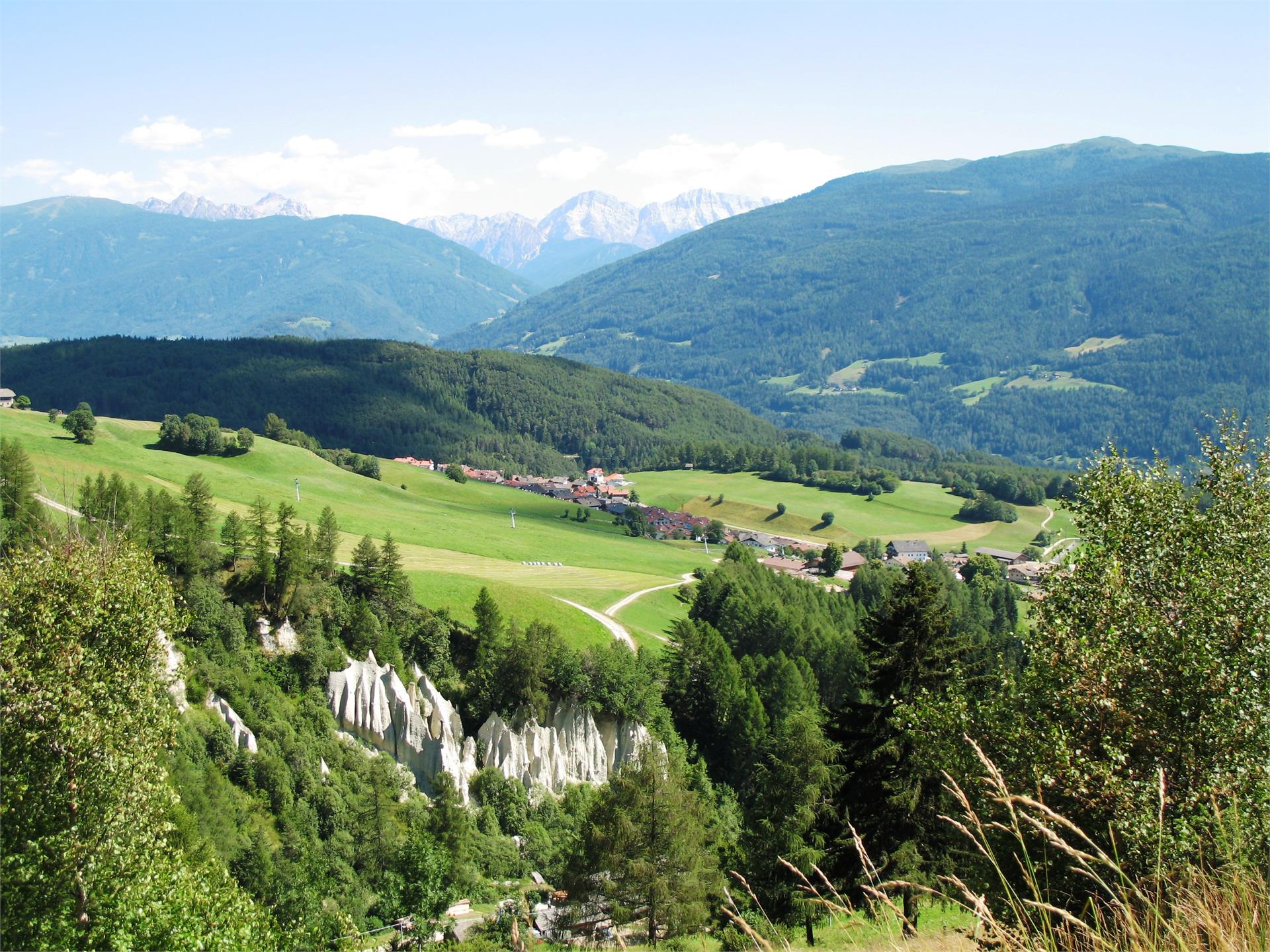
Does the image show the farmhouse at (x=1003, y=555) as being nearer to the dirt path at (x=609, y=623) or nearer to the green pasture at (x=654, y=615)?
the green pasture at (x=654, y=615)

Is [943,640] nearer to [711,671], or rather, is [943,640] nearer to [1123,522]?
[1123,522]

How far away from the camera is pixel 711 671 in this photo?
70.4 m

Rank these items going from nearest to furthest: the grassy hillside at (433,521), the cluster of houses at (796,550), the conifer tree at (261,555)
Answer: the conifer tree at (261,555) → the grassy hillside at (433,521) → the cluster of houses at (796,550)

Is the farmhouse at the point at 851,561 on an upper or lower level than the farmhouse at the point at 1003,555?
upper

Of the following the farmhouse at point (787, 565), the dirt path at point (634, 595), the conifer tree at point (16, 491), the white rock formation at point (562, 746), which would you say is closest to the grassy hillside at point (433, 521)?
the dirt path at point (634, 595)

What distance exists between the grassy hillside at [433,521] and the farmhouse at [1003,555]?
5382 centimetres

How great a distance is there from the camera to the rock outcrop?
57.5 metres

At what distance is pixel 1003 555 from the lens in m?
162

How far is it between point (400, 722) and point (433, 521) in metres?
65.2

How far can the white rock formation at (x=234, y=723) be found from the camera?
48.9 meters

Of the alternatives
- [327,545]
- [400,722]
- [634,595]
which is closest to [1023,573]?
[634,595]

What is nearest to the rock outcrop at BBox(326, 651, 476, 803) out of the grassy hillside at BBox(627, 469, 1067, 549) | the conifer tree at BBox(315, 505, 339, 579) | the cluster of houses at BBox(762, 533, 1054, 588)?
the conifer tree at BBox(315, 505, 339, 579)

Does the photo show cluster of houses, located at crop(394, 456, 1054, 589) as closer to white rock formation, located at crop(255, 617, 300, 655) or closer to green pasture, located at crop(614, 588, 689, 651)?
green pasture, located at crop(614, 588, 689, 651)

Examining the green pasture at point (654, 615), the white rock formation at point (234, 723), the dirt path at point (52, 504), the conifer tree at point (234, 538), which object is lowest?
the green pasture at point (654, 615)
